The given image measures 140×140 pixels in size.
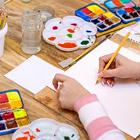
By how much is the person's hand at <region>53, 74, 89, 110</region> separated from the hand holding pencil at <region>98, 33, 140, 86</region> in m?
0.10

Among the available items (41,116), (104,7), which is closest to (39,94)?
(41,116)

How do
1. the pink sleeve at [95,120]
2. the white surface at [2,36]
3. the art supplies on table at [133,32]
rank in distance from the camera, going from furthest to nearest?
the art supplies on table at [133,32], the white surface at [2,36], the pink sleeve at [95,120]

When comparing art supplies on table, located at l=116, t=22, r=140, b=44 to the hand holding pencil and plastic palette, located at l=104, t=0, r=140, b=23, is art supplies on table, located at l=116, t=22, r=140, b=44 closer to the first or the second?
plastic palette, located at l=104, t=0, r=140, b=23

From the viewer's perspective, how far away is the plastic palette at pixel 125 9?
1.60 m

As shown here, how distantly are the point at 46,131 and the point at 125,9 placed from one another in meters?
0.70

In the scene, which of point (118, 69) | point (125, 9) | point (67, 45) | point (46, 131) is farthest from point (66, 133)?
point (125, 9)

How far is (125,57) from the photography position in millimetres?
1393

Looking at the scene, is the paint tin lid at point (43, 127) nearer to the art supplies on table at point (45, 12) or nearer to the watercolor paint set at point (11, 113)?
the watercolor paint set at point (11, 113)

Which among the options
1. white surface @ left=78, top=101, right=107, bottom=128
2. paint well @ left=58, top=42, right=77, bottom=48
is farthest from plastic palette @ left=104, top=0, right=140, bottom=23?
white surface @ left=78, top=101, right=107, bottom=128

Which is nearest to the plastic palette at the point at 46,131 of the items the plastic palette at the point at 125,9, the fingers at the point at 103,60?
the fingers at the point at 103,60

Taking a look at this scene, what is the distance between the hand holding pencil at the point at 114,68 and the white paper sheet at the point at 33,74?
140 mm

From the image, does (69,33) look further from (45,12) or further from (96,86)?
(96,86)

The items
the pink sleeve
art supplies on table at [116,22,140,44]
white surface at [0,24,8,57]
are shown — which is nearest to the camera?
the pink sleeve

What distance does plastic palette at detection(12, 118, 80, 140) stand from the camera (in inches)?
44.7
